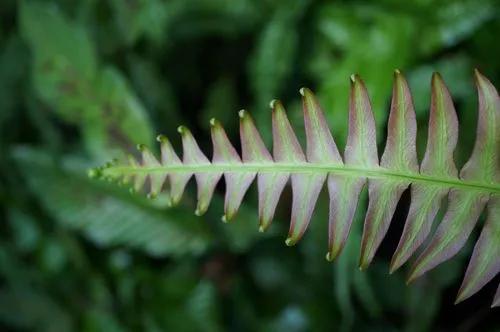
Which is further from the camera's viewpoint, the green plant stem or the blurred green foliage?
the blurred green foliage

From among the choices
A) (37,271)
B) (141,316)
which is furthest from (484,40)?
(37,271)

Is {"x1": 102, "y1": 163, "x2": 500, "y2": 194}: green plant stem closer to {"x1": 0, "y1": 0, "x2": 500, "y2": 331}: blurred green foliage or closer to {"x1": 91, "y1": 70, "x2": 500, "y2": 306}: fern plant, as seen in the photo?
{"x1": 91, "y1": 70, "x2": 500, "y2": 306}: fern plant

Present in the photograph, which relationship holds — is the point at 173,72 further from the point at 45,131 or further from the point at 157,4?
the point at 45,131

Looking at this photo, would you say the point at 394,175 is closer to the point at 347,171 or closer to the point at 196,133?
the point at 347,171

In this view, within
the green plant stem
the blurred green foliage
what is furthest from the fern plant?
the blurred green foliage
